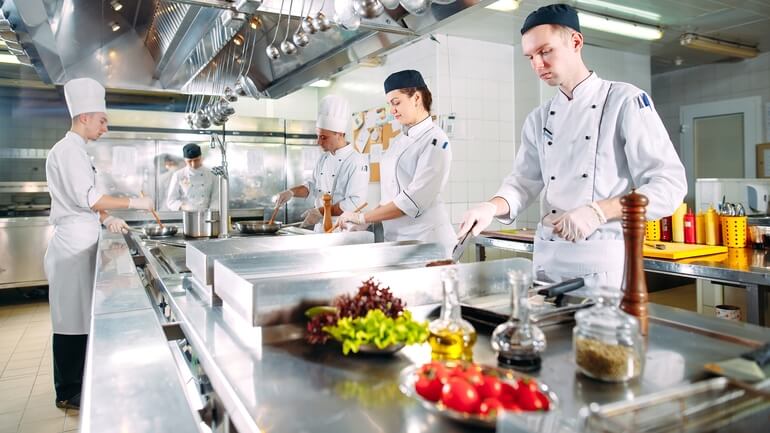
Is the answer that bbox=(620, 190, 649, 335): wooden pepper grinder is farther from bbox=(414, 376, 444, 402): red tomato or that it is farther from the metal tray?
bbox=(414, 376, 444, 402): red tomato

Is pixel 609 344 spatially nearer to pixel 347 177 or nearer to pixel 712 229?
pixel 347 177

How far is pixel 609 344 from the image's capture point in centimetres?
76

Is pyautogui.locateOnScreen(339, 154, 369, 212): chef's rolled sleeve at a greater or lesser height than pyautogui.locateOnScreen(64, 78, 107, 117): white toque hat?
A: lesser

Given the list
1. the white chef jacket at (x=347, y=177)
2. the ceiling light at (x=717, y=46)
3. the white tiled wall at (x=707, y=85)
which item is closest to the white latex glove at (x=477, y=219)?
the white chef jacket at (x=347, y=177)

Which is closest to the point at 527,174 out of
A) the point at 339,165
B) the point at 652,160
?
the point at 652,160

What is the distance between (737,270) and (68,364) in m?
3.88

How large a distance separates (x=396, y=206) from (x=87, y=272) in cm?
213

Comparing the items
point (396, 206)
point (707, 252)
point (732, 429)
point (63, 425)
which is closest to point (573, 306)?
point (732, 429)

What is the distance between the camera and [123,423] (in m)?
0.66

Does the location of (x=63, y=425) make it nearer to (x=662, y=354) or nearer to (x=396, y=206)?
(x=396, y=206)

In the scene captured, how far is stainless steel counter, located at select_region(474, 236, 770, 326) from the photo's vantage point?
2645 millimetres

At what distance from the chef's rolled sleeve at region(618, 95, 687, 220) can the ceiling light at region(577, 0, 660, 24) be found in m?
3.16

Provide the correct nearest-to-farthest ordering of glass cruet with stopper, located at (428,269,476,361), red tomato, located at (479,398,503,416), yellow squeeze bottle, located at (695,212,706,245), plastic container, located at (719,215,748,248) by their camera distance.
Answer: red tomato, located at (479,398,503,416) → glass cruet with stopper, located at (428,269,476,361) → plastic container, located at (719,215,748,248) → yellow squeeze bottle, located at (695,212,706,245)

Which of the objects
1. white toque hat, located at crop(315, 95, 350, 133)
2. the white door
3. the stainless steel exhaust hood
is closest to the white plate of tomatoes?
the stainless steel exhaust hood
